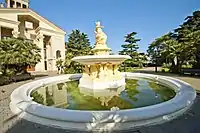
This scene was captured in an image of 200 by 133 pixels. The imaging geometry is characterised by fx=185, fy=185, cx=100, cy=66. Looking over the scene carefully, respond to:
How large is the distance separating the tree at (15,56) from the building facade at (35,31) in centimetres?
870

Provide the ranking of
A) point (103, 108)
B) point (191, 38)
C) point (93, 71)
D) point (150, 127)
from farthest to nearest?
point (191, 38)
point (93, 71)
point (103, 108)
point (150, 127)

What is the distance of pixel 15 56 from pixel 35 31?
1814cm

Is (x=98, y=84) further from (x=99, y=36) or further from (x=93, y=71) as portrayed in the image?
(x=99, y=36)

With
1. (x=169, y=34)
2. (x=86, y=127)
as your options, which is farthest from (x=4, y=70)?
(x=169, y=34)

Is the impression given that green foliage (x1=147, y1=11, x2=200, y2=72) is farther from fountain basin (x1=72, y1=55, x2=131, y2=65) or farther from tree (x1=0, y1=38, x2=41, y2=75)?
tree (x1=0, y1=38, x2=41, y2=75)

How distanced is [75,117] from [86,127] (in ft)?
1.28

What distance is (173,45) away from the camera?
2650cm

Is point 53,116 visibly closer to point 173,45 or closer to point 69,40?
point 173,45

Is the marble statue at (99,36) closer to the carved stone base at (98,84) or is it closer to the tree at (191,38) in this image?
the carved stone base at (98,84)

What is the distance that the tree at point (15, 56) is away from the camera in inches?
711

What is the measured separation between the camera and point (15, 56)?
18391mm

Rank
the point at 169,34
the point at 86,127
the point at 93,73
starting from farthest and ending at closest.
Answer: the point at 169,34, the point at 93,73, the point at 86,127

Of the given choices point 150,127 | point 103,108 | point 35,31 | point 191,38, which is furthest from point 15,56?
point 191,38

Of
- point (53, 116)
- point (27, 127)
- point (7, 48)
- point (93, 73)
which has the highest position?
point (7, 48)
